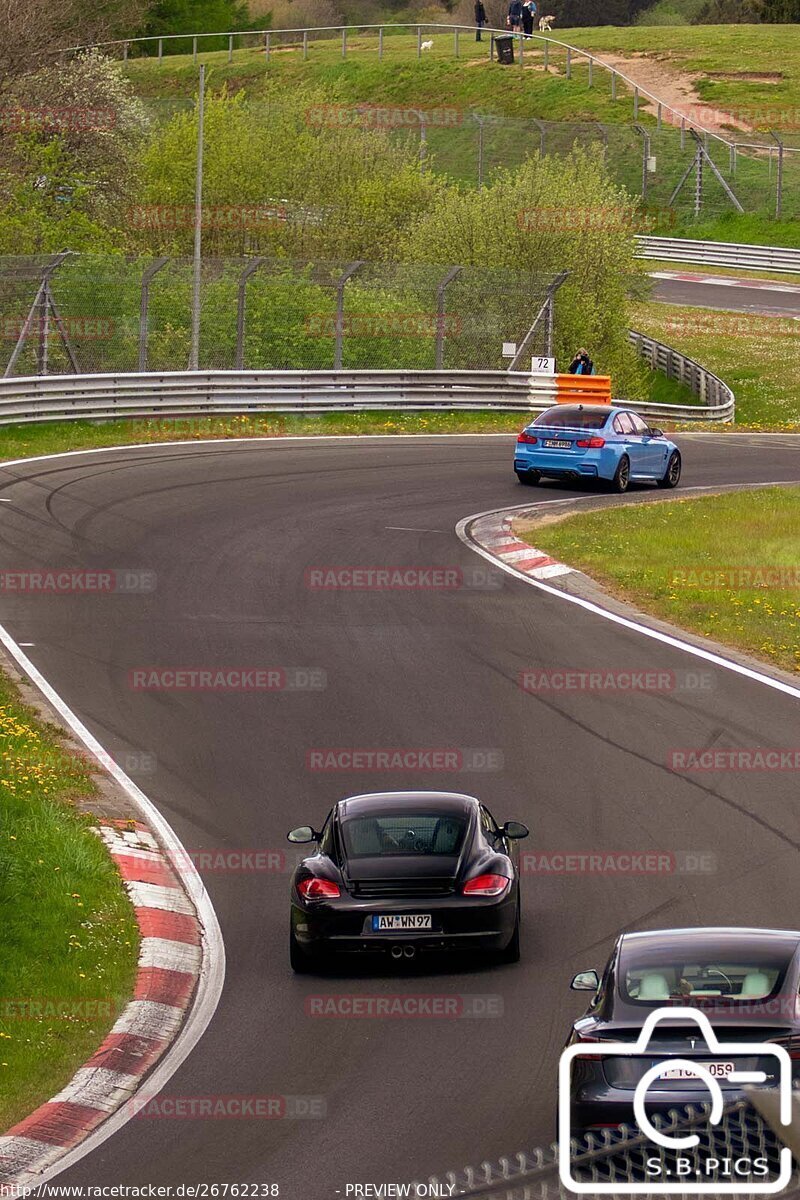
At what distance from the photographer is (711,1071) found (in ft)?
23.7

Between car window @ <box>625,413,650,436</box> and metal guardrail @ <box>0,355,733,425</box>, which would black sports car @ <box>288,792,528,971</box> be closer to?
car window @ <box>625,413,650,436</box>

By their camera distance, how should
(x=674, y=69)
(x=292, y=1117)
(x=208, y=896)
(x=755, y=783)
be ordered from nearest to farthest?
(x=292, y=1117) → (x=208, y=896) → (x=755, y=783) → (x=674, y=69)

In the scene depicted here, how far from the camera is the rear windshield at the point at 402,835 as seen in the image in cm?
1091

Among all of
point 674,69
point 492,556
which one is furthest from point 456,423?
point 674,69

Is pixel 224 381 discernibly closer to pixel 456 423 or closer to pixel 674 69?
pixel 456 423

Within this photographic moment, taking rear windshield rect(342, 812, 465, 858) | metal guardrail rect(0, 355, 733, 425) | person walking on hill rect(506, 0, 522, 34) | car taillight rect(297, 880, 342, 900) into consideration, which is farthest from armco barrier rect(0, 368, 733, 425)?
person walking on hill rect(506, 0, 522, 34)

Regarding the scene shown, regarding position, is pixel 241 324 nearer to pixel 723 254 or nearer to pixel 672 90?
pixel 723 254

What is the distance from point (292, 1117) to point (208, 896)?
152 inches

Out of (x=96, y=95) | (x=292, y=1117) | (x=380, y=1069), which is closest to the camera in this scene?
(x=292, y=1117)

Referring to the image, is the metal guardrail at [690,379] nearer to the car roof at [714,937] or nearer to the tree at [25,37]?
the tree at [25,37]

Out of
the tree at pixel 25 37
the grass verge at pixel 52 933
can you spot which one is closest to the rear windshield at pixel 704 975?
the grass verge at pixel 52 933

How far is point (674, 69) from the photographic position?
88.1 m

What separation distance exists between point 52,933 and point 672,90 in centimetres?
7968

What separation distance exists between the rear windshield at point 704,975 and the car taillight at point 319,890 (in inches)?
120
